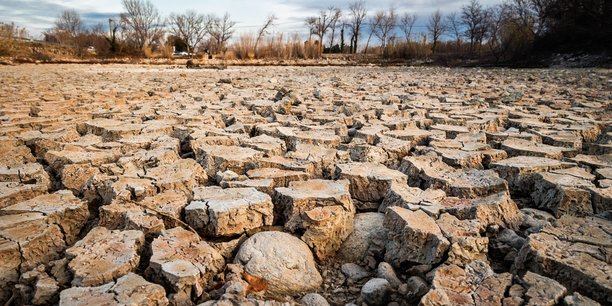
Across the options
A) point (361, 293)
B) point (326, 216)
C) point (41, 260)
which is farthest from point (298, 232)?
point (41, 260)

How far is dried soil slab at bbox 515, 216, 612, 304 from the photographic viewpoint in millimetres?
1208

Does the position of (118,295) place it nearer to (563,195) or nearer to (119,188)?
(119,188)

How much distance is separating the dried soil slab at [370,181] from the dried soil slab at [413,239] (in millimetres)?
415

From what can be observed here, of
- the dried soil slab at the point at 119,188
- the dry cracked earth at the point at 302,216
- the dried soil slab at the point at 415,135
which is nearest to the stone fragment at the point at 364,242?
the dry cracked earth at the point at 302,216

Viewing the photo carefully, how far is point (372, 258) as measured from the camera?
1.56 m

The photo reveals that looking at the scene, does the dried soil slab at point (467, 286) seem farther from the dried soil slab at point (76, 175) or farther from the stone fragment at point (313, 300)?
the dried soil slab at point (76, 175)

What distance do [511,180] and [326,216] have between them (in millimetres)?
1256

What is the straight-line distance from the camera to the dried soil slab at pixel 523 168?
214 centimetres

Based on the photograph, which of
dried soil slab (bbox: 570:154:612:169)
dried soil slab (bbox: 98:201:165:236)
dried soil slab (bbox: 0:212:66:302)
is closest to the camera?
dried soil slab (bbox: 0:212:66:302)

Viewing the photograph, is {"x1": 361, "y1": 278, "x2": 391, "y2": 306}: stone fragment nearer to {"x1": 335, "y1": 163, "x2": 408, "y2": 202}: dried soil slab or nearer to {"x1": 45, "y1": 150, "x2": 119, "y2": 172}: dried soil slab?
{"x1": 335, "y1": 163, "x2": 408, "y2": 202}: dried soil slab

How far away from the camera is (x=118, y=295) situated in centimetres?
115

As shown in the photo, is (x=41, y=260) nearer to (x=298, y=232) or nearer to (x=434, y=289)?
(x=298, y=232)

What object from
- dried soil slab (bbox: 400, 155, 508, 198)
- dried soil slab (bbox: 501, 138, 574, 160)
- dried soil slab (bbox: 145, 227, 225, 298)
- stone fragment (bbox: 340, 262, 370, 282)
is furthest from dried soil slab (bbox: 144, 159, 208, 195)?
dried soil slab (bbox: 501, 138, 574, 160)

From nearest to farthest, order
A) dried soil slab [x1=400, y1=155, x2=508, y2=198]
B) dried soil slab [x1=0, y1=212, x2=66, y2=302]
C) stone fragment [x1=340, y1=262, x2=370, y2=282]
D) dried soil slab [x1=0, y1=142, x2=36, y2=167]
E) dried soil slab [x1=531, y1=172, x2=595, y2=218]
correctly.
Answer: dried soil slab [x1=0, y1=212, x2=66, y2=302] < stone fragment [x1=340, y1=262, x2=370, y2=282] < dried soil slab [x1=531, y1=172, x2=595, y2=218] < dried soil slab [x1=400, y1=155, x2=508, y2=198] < dried soil slab [x1=0, y1=142, x2=36, y2=167]
